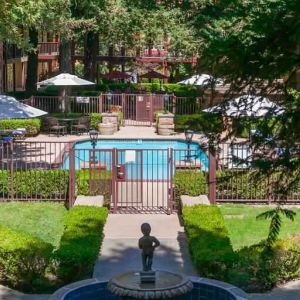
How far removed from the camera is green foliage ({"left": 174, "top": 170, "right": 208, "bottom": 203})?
15773 millimetres

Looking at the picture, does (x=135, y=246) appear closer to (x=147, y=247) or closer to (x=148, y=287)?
(x=147, y=247)

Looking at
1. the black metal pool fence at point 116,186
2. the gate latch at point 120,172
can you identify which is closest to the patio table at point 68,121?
the black metal pool fence at point 116,186

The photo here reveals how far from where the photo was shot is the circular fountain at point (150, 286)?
7.63 metres

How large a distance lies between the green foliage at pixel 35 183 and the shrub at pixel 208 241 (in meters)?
3.67

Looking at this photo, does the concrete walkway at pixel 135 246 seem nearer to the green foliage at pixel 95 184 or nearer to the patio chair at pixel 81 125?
the green foliage at pixel 95 184

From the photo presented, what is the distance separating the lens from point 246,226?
14.0 m

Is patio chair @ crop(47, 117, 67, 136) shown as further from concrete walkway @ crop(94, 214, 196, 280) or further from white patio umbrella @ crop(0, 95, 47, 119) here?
concrete walkway @ crop(94, 214, 196, 280)

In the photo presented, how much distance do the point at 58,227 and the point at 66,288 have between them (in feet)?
17.8

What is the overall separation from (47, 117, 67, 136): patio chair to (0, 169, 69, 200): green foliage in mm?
13128

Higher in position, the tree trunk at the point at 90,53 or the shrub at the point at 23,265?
the tree trunk at the point at 90,53

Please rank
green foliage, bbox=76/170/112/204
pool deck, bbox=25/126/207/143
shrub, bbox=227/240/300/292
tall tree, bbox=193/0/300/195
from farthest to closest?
pool deck, bbox=25/126/207/143
green foliage, bbox=76/170/112/204
shrub, bbox=227/240/300/292
tall tree, bbox=193/0/300/195

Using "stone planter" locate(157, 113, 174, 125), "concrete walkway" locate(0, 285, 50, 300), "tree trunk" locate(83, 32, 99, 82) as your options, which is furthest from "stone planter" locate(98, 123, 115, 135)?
"concrete walkway" locate(0, 285, 50, 300)

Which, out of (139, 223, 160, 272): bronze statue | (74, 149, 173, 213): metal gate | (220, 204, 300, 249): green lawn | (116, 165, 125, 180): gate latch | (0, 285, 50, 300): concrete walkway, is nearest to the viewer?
(139, 223, 160, 272): bronze statue

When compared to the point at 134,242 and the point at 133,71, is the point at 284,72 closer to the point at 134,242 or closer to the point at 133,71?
the point at 134,242
